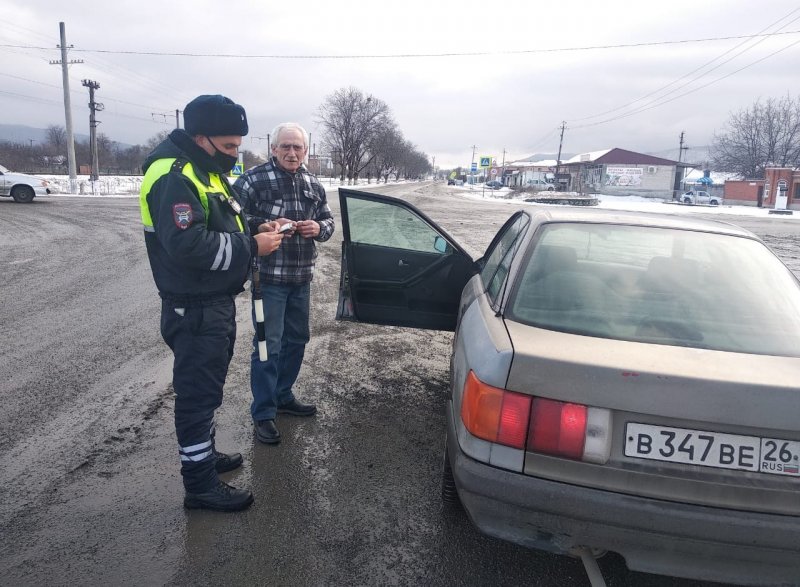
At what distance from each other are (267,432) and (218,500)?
2.43 feet

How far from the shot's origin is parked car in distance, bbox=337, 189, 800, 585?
1.80m

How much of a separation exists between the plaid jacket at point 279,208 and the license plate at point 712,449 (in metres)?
2.24

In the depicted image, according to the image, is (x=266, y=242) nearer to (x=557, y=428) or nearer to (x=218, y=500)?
(x=218, y=500)

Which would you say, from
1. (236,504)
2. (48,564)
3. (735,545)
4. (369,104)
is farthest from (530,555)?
(369,104)

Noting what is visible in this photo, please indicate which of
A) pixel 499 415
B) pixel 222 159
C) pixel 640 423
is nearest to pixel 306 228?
pixel 222 159

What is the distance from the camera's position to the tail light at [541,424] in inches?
74.2

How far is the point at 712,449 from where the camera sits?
5.98ft

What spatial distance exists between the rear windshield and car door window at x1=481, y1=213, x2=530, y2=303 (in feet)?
0.57

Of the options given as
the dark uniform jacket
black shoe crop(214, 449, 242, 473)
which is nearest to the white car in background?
black shoe crop(214, 449, 242, 473)

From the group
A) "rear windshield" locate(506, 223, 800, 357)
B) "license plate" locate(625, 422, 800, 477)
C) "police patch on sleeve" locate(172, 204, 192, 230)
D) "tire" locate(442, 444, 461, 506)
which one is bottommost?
"tire" locate(442, 444, 461, 506)

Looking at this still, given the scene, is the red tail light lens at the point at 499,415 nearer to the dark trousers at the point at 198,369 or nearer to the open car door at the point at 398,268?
the dark trousers at the point at 198,369

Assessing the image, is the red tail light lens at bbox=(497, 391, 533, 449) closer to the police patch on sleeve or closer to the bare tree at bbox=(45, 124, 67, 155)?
the police patch on sleeve

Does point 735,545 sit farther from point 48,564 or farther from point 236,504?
point 48,564

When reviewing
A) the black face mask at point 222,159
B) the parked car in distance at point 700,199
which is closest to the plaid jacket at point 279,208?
the black face mask at point 222,159
